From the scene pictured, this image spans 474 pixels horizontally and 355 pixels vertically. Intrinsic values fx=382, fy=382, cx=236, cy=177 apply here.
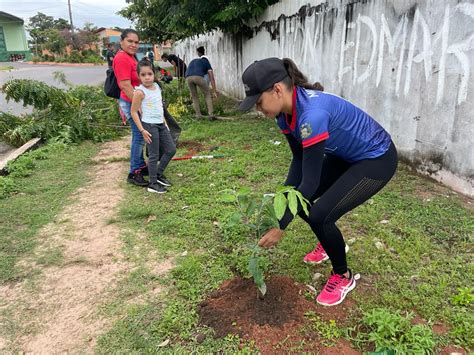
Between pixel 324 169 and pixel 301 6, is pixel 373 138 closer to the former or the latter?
pixel 324 169

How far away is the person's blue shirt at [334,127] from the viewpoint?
1.88 meters

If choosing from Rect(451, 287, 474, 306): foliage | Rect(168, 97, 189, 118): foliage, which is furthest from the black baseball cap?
Rect(168, 97, 189, 118): foliage

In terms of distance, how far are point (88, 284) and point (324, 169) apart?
190 cm

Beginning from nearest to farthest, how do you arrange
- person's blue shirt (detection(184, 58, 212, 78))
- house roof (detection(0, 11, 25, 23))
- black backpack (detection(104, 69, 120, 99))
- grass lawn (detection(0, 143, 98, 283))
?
grass lawn (detection(0, 143, 98, 283)) < black backpack (detection(104, 69, 120, 99)) < person's blue shirt (detection(184, 58, 212, 78)) < house roof (detection(0, 11, 25, 23))

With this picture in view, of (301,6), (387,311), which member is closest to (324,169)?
(387,311)

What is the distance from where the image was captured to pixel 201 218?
3.73 m

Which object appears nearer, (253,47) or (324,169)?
(324,169)

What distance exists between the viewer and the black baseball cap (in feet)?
6.12

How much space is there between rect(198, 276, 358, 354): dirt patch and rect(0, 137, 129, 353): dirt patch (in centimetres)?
74

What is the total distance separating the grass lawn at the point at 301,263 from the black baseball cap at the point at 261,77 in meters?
1.36

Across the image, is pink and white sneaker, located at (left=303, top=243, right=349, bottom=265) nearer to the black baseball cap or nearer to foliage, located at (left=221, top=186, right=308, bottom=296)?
foliage, located at (left=221, top=186, right=308, bottom=296)

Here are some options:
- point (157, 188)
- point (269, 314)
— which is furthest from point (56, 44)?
point (269, 314)

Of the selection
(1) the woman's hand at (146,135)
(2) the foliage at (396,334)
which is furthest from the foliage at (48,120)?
(2) the foliage at (396,334)

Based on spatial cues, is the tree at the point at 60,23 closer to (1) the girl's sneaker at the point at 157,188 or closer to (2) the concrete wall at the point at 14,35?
(2) the concrete wall at the point at 14,35
